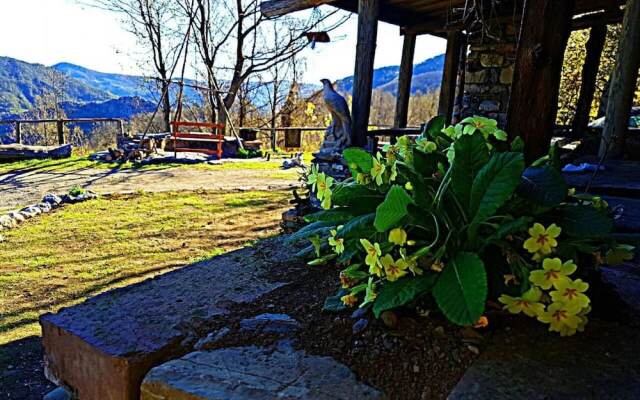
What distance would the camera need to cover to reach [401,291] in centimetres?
85

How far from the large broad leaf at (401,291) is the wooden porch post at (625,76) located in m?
3.50

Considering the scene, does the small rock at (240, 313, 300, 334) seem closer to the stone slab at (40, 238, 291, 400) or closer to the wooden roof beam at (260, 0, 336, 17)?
the stone slab at (40, 238, 291, 400)

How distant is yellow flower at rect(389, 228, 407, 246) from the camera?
0.86 meters

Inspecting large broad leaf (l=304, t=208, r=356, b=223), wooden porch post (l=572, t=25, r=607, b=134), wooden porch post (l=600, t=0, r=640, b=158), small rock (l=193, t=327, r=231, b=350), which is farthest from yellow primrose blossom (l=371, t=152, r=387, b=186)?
wooden porch post (l=572, t=25, r=607, b=134)

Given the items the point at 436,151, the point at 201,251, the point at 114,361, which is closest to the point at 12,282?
the point at 201,251

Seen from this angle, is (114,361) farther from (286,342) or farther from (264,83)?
(264,83)

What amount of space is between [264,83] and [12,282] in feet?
35.6

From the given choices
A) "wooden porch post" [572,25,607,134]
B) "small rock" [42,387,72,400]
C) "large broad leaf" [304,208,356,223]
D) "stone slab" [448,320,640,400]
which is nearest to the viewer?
"stone slab" [448,320,640,400]

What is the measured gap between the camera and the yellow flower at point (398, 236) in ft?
2.81

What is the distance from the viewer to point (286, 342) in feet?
3.11

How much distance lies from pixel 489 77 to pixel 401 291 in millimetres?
3947

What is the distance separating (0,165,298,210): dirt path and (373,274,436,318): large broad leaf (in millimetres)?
5059

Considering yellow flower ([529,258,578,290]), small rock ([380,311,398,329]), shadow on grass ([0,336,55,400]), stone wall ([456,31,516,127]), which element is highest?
stone wall ([456,31,516,127])

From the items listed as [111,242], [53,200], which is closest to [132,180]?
[53,200]
